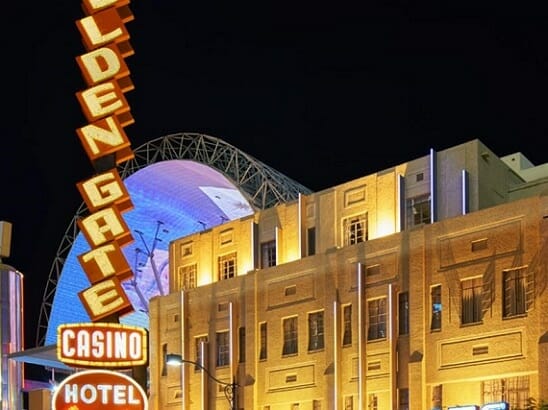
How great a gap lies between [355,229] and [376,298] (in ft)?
13.9

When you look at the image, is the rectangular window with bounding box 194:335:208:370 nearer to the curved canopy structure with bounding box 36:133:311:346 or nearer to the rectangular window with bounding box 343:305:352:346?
the rectangular window with bounding box 343:305:352:346

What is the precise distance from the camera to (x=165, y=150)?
7388 cm

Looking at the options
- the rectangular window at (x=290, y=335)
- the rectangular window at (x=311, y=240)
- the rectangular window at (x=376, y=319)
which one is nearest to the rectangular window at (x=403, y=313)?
the rectangular window at (x=376, y=319)

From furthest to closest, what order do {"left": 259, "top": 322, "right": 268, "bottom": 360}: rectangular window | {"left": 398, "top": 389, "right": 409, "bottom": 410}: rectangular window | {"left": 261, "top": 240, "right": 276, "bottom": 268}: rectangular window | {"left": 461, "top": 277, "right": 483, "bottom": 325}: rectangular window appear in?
{"left": 261, "top": 240, "right": 276, "bottom": 268}: rectangular window, {"left": 259, "top": 322, "right": 268, "bottom": 360}: rectangular window, {"left": 398, "top": 389, "right": 409, "bottom": 410}: rectangular window, {"left": 461, "top": 277, "right": 483, "bottom": 325}: rectangular window

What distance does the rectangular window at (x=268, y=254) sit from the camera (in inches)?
1987

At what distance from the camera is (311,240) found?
1933 inches

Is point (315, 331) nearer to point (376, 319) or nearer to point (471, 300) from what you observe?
point (376, 319)

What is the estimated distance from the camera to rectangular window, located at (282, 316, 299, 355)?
47062 millimetres

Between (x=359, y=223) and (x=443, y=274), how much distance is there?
21.3ft

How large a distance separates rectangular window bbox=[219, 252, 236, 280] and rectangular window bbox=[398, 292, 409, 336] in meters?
11.4

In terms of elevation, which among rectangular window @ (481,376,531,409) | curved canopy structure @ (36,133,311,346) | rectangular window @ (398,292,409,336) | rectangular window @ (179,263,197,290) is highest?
curved canopy structure @ (36,133,311,346)

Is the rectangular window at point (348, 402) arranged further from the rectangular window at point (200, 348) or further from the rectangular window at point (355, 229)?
the rectangular window at point (200, 348)

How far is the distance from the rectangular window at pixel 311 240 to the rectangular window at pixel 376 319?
5571 mm

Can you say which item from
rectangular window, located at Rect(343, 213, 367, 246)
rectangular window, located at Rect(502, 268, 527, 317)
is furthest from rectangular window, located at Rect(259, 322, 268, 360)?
rectangular window, located at Rect(502, 268, 527, 317)
